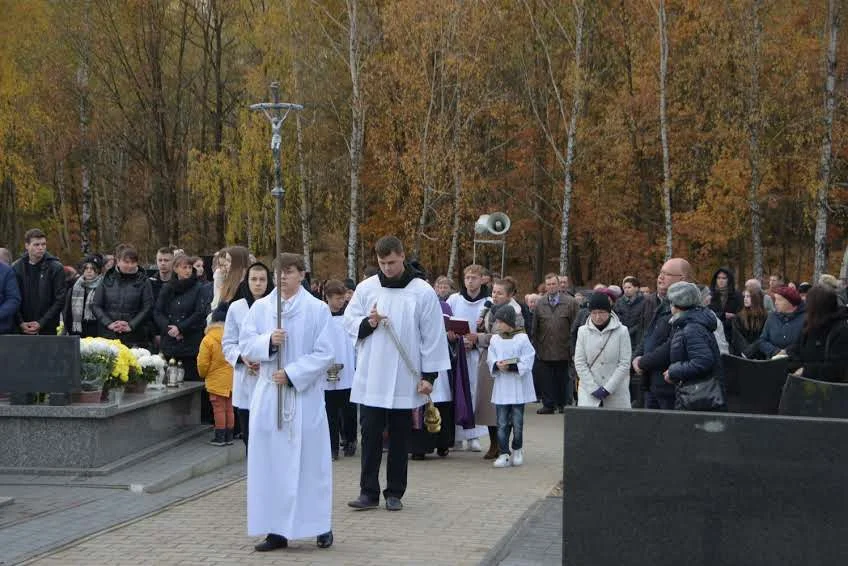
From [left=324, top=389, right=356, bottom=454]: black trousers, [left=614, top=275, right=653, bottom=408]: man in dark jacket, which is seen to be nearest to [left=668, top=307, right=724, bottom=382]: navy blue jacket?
[left=324, top=389, right=356, bottom=454]: black trousers

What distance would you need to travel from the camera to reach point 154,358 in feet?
41.2

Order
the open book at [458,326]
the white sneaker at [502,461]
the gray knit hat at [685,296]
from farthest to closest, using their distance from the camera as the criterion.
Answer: the open book at [458,326] < the white sneaker at [502,461] < the gray knit hat at [685,296]

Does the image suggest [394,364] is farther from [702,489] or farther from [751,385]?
[702,489]

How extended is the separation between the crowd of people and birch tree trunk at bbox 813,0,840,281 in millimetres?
15701

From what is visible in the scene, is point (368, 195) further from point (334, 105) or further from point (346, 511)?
point (346, 511)

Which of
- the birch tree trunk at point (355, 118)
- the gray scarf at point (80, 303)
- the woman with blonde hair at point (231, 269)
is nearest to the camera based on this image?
the woman with blonde hair at point (231, 269)

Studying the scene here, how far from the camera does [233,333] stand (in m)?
9.48

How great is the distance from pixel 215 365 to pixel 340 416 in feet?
4.74

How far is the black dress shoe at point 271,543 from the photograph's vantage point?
828cm

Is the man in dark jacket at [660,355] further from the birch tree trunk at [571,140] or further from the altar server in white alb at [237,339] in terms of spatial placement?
the birch tree trunk at [571,140]

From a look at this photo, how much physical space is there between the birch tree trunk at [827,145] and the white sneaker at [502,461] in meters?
20.7

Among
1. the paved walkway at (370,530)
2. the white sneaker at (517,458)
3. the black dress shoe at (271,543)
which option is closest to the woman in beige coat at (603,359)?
the paved walkway at (370,530)

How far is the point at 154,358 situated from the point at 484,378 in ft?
11.2

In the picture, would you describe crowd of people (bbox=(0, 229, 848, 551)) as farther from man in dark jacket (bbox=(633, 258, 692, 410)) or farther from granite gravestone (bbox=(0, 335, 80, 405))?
granite gravestone (bbox=(0, 335, 80, 405))
